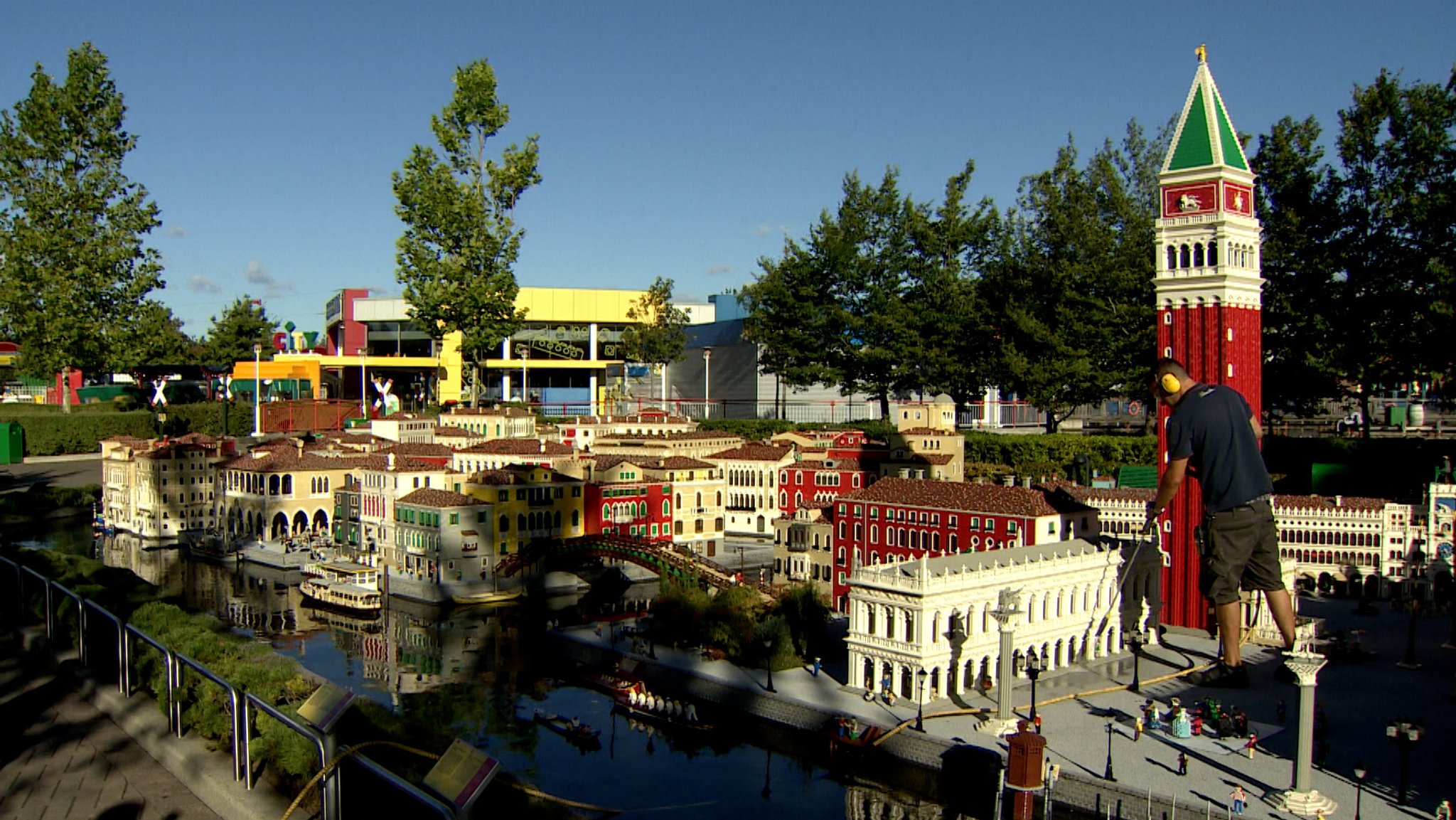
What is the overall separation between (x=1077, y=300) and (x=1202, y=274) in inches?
1032

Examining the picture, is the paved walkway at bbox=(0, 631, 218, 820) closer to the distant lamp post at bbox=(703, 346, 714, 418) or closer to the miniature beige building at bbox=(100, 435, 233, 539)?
the miniature beige building at bbox=(100, 435, 233, 539)

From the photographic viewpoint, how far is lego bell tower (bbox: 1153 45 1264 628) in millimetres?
49000

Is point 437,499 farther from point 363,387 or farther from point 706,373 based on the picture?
point 363,387

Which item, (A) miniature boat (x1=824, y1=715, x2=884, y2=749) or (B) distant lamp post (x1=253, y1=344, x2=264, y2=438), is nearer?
(A) miniature boat (x1=824, y1=715, x2=884, y2=749)

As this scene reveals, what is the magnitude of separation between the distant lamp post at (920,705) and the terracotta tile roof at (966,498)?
12544 millimetres

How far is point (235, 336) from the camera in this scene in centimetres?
12406

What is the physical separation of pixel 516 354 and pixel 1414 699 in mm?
89200

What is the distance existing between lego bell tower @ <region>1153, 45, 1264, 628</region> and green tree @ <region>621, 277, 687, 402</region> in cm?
5779

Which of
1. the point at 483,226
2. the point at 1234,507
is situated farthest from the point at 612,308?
the point at 1234,507

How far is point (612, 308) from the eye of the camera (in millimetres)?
115438

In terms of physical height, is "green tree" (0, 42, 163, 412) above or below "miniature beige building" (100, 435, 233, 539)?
above

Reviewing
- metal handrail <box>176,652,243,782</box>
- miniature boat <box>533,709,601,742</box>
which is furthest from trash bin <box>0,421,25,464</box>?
metal handrail <box>176,652,243,782</box>

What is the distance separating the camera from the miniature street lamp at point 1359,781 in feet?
99.9

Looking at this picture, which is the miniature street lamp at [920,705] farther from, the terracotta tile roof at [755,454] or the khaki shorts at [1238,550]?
the terracotta tile roof at [755,454]
